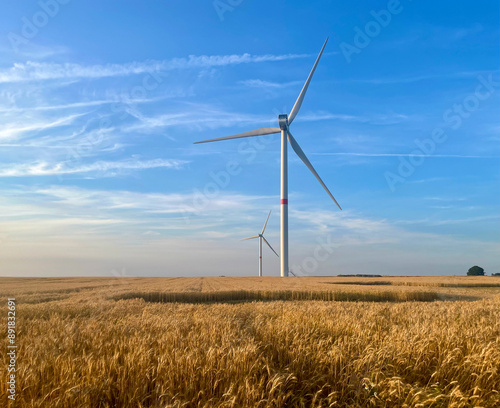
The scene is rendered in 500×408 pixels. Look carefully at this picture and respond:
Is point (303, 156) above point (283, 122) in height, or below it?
below

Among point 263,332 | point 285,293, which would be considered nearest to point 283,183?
point 285,293

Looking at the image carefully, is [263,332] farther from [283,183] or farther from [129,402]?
[283,183]

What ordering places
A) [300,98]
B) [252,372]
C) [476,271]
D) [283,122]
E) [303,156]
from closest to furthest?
1. [252,372]
2. [303,156]
3. [300,98]
4. [283,122]
5. [476,271]

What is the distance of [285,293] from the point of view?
40.5m

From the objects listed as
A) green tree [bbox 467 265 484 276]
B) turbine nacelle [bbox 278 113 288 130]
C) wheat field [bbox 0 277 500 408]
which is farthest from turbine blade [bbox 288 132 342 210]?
green tree [bbox 467 265 484 276]

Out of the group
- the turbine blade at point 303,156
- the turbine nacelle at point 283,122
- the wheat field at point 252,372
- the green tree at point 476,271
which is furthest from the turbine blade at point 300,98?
the green tree at point 476,271

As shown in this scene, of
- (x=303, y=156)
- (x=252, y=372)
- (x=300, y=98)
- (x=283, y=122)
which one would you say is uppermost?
(x=300, y=98)

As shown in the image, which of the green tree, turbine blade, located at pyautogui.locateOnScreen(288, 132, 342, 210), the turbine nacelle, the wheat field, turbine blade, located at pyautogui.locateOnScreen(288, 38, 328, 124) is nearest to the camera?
the wheat field

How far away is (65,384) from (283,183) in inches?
2541

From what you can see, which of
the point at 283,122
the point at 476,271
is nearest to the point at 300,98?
the point at 283,122

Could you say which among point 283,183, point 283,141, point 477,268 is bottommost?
point 477,268

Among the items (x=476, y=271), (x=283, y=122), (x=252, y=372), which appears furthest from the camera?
(x=476, y=271)

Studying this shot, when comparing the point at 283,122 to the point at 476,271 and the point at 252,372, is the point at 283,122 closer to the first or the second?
the point at 252,372

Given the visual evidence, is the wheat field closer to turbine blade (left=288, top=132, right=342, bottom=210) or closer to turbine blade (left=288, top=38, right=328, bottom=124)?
turbine blade (left=288, top=132, right=342, bottom=210)
